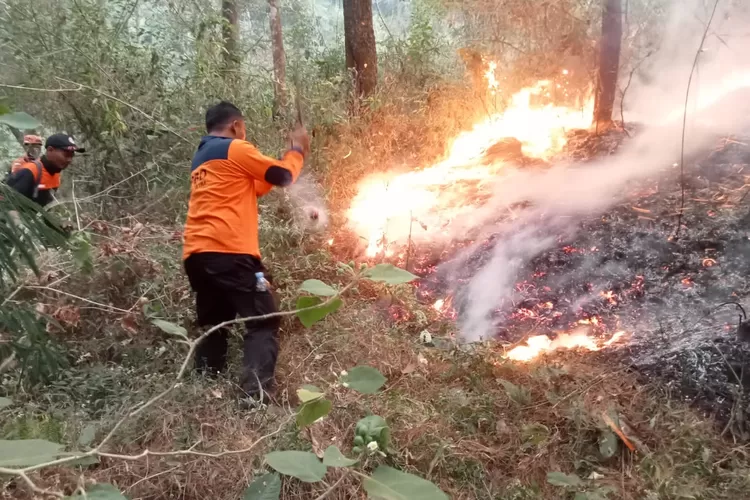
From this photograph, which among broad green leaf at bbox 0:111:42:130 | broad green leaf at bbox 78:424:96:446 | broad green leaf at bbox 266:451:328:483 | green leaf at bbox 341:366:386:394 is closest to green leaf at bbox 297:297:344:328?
green leaf at bbox 341:366:386:394

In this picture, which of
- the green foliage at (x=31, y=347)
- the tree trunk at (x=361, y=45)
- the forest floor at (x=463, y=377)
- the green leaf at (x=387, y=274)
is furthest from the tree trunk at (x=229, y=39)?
the green leaf at (x=387, y=274)

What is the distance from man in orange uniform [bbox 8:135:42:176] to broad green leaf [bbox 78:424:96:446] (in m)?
A: 3.20

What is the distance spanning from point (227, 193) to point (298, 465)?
8.04 ft

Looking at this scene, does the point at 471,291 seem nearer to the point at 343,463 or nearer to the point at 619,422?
the point at 619,422

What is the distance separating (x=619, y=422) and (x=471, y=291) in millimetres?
1947

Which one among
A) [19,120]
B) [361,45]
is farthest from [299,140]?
[361,45]

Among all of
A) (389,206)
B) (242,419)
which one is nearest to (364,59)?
(389,206)

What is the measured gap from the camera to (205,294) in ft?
11.3

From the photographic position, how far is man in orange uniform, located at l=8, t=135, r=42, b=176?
4.68m

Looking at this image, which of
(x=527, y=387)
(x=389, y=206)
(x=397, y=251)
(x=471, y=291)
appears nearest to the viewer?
(x=527, y=387)

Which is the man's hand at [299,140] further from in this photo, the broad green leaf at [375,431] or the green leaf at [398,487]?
the green leaf at [398,487]

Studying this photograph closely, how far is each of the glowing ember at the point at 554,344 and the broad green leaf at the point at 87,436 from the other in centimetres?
252

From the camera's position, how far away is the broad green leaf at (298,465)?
1075 mm

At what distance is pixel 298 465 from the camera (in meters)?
1.10
